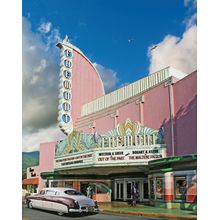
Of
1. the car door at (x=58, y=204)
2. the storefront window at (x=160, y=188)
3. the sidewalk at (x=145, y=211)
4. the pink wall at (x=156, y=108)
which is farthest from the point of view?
the storefront window at (x=160, y=188)

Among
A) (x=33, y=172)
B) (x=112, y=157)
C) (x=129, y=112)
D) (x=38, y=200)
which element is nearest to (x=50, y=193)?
(x=38, y=200)

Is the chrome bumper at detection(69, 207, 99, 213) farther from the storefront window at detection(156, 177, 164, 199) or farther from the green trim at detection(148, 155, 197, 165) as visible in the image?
the green trim at detection(148, 155, 197, 165)

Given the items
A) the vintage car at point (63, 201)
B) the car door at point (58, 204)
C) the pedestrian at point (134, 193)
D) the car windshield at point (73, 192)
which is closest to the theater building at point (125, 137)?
the pedestrian at point (134, 193)

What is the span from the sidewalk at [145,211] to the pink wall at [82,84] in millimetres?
2130

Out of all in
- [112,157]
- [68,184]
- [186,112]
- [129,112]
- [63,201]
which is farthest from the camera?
[112,157]

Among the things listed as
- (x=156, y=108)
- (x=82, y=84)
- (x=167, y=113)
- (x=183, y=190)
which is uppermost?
(x=82, y=84)

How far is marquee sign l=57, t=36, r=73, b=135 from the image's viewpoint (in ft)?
30.0

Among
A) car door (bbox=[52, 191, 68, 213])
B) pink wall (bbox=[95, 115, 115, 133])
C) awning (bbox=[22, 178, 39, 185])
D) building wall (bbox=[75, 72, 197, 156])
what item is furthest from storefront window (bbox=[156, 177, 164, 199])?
awning (bbox=[22, 178, 39, 185])

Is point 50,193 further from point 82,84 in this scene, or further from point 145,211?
point 82,84

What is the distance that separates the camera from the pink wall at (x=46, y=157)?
9.23 meters

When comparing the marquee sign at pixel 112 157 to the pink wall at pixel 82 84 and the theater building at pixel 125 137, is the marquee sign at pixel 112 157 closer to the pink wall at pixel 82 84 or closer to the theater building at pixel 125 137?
the theater building at pixel 125 137

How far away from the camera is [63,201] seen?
8422 mm

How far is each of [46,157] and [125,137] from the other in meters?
1.96
